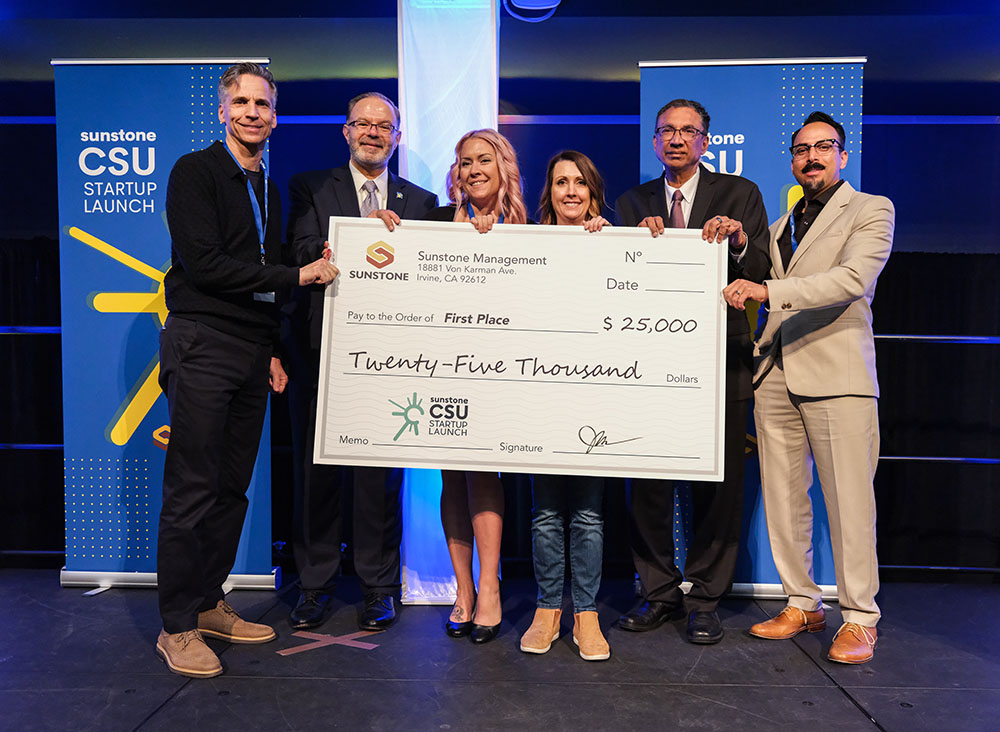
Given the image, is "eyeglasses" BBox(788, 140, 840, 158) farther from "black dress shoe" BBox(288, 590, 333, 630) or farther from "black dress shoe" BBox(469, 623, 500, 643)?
"black dress shoe" BBox(288, 590, 333, 630)

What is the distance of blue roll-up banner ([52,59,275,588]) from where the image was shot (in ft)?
11.4

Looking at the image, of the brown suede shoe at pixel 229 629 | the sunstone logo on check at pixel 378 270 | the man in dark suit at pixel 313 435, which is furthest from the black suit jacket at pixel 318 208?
the brown suede shoe at pixel 229 629

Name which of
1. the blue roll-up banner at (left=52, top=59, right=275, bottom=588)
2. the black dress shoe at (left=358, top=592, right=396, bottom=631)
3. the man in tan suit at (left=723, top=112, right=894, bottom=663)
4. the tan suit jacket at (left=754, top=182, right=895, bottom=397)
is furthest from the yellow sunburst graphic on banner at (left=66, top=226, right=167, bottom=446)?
the tan suit jacket at (left=754, top=182, right=895, bottom=397)

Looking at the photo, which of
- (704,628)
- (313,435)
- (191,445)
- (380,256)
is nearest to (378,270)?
(380,256)

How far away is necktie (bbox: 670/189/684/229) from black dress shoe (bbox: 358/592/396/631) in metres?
1.88

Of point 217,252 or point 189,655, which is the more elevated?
point 217,252

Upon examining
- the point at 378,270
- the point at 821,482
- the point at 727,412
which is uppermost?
the point at 378,270

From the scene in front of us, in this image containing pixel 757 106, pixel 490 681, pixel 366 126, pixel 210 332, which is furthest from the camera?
pixel 757 106

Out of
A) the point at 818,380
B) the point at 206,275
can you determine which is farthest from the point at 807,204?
the point at 206,275

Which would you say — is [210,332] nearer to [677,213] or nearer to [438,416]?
[438,416]

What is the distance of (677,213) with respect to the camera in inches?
119

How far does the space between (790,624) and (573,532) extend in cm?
96

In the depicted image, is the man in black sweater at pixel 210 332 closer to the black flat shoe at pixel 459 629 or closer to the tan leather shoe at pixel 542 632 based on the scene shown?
the black flat shoe at pixel 459 629

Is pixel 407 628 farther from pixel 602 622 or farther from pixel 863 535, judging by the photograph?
pixel 863 535
